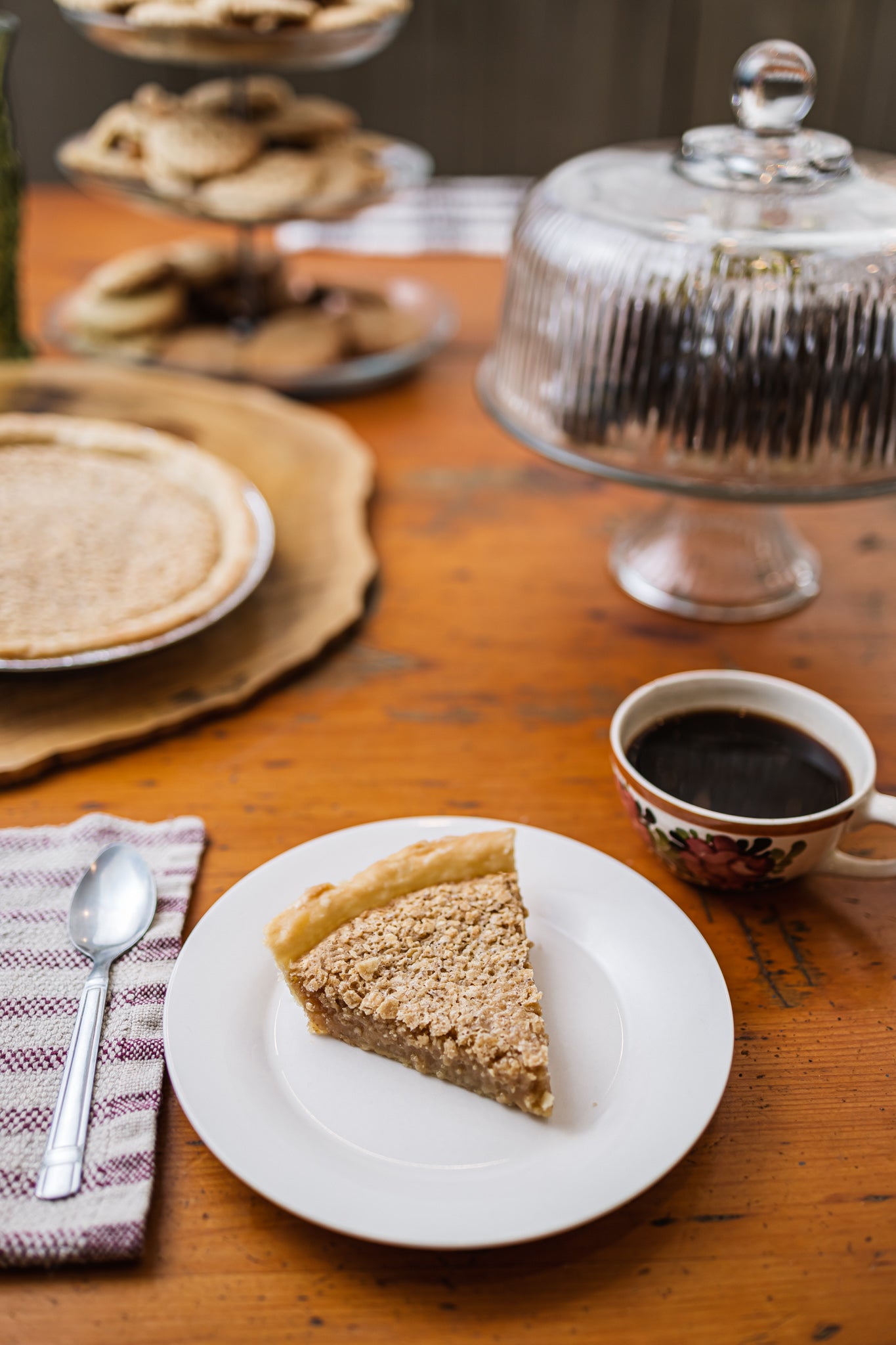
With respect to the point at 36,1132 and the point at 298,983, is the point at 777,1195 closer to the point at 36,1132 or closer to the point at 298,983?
the point at 298,983

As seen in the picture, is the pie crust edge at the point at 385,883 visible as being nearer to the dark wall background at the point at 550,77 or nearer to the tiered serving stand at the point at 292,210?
the tiered serving stand at the point at 292,210

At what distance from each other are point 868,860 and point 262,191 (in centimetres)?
106

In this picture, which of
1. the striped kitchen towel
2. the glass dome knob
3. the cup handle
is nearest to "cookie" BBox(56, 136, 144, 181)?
the glass dome knob

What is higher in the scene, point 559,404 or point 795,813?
point 559,404

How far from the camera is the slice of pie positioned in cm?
61

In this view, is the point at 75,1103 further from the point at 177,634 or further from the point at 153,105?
the point at 153,105

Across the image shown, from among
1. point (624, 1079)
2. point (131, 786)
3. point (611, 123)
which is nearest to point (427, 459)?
point (131, 786)

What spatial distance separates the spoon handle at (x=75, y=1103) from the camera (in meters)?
0.57

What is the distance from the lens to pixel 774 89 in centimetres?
Answer: 94

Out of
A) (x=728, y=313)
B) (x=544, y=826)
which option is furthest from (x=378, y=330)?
(x=544, y=826)

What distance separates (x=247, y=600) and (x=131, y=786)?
0.84 ft

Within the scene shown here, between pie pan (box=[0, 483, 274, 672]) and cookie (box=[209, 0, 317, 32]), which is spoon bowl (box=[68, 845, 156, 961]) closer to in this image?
pie pan (box=[0, 483, 274, 672])

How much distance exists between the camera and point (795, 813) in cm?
75

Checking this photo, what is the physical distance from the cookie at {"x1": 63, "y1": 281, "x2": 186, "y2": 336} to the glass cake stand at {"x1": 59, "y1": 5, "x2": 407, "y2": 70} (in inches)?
11.1
